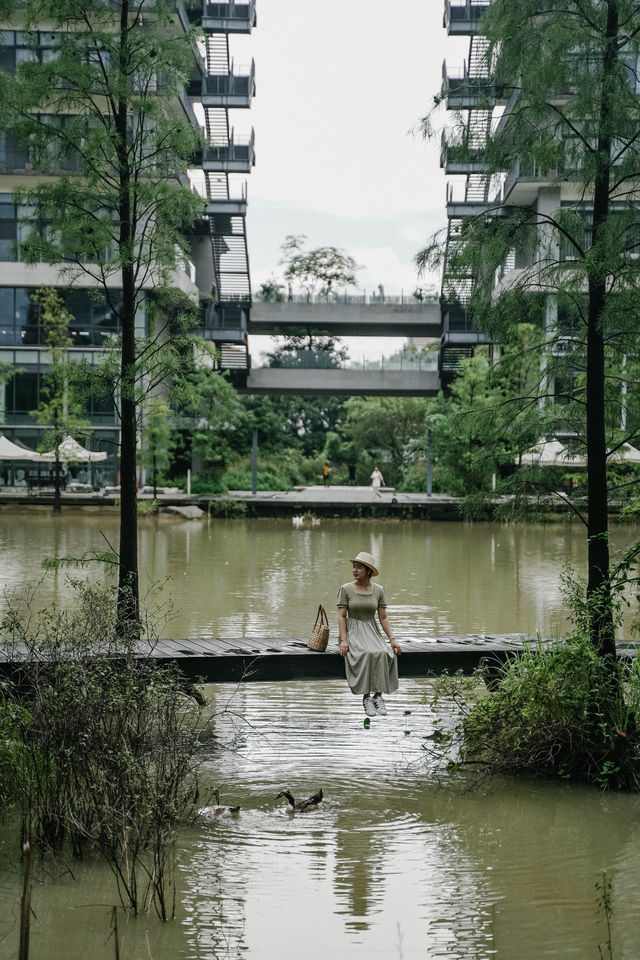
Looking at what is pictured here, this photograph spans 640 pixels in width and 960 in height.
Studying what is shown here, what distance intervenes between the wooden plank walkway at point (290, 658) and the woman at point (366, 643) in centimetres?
66

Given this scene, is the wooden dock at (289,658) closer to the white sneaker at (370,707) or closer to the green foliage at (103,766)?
the white sneaker at (370,707)

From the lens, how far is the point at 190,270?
175 feet

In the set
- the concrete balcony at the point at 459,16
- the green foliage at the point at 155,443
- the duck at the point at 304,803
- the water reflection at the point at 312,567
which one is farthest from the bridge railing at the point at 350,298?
the duck at the point at 304,803

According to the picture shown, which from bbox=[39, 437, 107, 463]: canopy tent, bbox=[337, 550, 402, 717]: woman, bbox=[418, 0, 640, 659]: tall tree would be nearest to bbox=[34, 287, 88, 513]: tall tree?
bbox=[39, 437, 107, 463]: canopy tent

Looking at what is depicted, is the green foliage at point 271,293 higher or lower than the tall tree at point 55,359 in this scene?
higher

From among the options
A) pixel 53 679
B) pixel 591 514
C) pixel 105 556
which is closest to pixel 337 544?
pixel 105 556

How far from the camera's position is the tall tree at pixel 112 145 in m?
10.7

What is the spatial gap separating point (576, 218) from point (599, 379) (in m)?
1.51

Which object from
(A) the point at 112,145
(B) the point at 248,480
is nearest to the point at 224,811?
(A) the point at 112,145

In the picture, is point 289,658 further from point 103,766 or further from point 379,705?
point 103,766

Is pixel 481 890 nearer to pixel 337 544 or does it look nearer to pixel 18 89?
pixel 18 89

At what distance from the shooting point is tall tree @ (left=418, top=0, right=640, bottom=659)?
8508 mm

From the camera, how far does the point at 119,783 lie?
242 inches

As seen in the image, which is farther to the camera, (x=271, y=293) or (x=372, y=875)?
(x=271, y=293)
